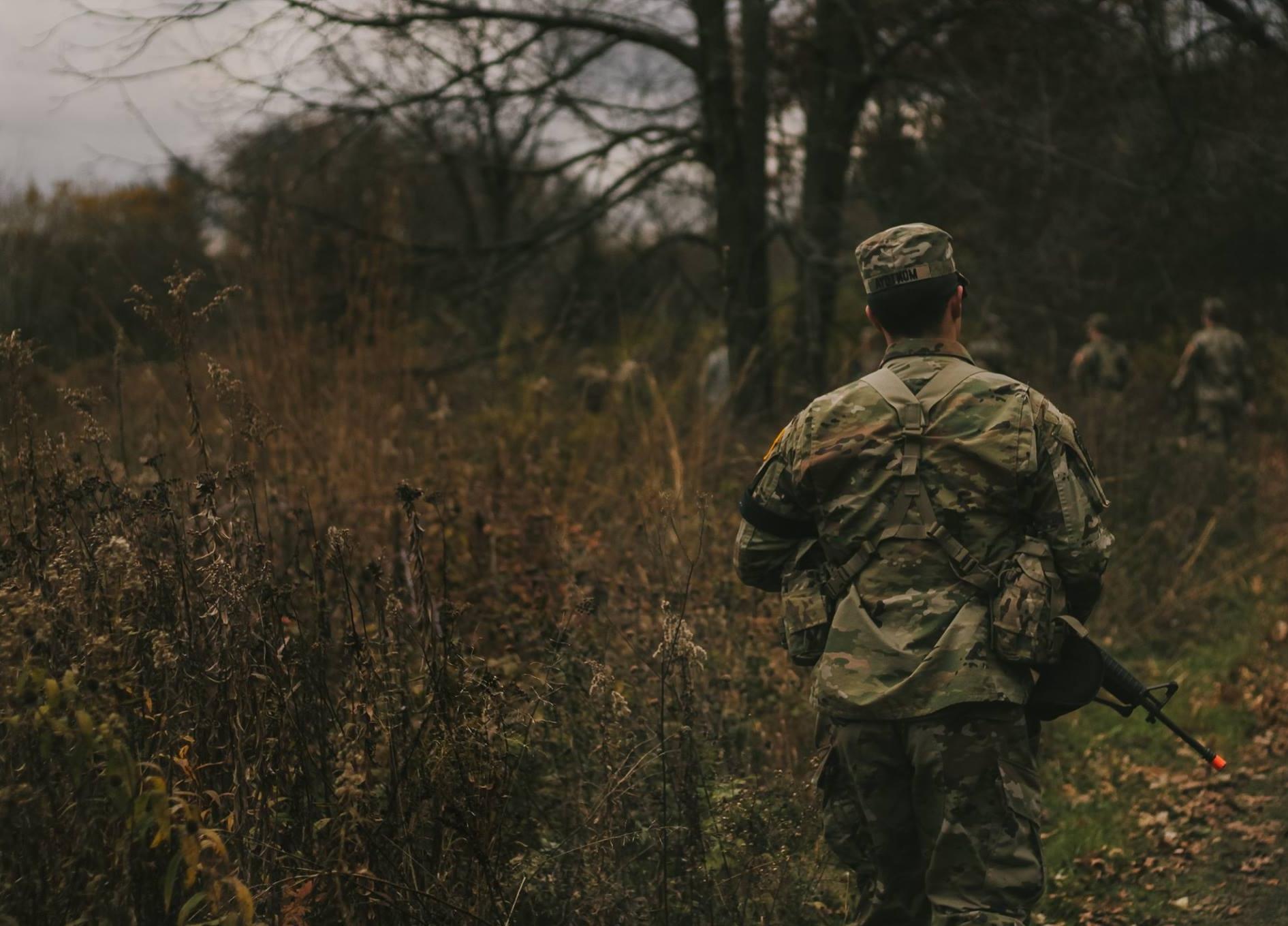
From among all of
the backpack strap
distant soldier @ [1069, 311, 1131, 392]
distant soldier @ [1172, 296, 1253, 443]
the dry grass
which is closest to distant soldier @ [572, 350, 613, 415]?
the dry grass

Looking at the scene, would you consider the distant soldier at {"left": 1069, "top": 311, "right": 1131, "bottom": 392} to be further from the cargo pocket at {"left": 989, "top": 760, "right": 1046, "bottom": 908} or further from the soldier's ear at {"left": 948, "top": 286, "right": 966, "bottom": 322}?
the cargo pocket at {"left": 989, "top": 760, "right": 1046, "bottom": 908}

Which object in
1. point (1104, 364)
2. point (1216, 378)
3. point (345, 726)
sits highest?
point (345, 726)

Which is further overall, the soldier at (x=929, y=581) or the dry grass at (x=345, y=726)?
the soldier at (x=929, y=581)

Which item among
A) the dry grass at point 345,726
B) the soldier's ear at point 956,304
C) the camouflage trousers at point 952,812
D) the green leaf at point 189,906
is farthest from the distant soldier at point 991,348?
the green leaf at point 189,906

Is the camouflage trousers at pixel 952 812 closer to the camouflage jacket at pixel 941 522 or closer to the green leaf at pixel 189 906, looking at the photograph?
the camouflage jacket at pixel 941 522

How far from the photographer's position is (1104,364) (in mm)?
12695

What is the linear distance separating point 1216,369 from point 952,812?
37.0 ft

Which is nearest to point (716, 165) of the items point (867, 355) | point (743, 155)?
point (743, 155)

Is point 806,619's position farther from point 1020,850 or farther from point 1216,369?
point 1216,369

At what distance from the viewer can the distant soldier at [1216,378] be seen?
12805 millimetres

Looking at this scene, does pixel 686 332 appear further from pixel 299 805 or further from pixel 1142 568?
pixel 299 805

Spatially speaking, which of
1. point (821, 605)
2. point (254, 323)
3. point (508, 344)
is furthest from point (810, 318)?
point (821, 605)

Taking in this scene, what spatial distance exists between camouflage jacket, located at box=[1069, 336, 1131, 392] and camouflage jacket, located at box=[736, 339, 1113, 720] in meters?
9.37

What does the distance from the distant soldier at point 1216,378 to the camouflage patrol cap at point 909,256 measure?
10.6m
